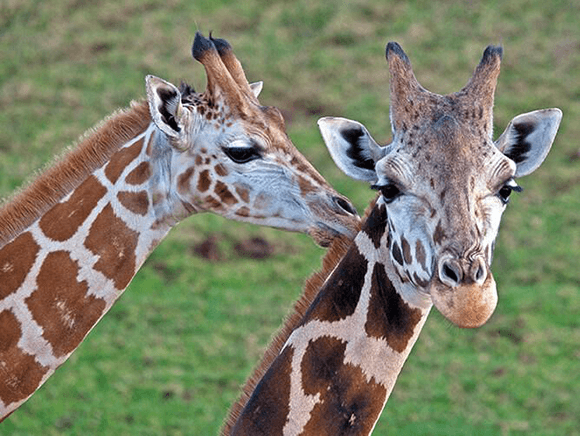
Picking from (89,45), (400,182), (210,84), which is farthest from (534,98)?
(400,182)

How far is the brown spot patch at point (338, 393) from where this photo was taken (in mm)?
7379

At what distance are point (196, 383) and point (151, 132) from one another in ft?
26.8

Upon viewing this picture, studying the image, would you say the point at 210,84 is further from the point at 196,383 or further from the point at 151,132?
the point at 196,383

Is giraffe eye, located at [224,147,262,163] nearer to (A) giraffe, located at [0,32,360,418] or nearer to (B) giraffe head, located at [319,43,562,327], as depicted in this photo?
(A) giraffe, located at [0,32,360,418]

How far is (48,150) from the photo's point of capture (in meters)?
23.1

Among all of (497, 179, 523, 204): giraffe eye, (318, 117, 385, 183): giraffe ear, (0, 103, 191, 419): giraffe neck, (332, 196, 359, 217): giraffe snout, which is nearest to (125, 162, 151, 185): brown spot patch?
(0, 103, 191, 419): giraffe neck

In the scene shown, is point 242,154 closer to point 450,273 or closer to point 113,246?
point 113,246

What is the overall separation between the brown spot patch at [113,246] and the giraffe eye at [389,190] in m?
2.97

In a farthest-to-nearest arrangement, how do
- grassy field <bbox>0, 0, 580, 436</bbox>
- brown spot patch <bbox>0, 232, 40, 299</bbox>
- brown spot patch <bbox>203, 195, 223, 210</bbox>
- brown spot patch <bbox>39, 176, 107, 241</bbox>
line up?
grassy field <bbox>0, 0, 580, 436</bbox> → brown spot patch <bbox>203, 195, 223, 210</bbox> → brown spot patch <bbox>39, 176, 107, 241</bbox> → brown spot patch <bbox>0, 232, 40, 299</bbox>

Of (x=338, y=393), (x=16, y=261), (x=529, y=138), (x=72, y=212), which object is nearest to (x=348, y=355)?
(x=338, y=393)

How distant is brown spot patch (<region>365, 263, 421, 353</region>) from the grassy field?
7.28 metres

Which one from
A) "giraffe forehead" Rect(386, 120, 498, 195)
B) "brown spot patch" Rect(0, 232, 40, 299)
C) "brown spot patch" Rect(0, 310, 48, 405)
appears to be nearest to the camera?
"giraffe forehead" Rect(386, 120, 498, 195)

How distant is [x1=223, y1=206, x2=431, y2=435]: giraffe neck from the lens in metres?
7.39

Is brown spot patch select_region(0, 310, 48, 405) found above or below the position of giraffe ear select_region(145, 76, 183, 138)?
below
